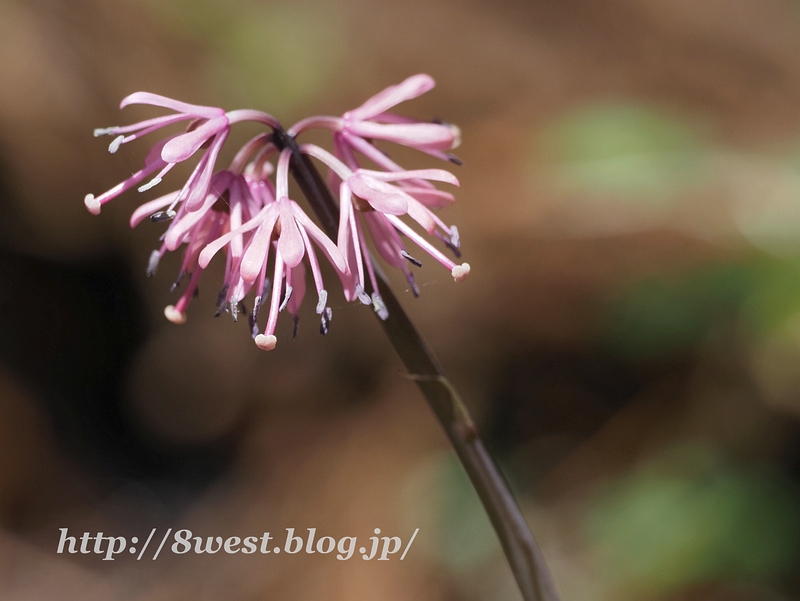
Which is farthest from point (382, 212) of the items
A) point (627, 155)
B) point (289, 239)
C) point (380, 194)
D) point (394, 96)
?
point (627, 155)

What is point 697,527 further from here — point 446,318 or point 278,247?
point 278,247

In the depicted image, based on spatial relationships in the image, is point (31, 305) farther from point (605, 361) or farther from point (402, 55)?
point (605, 361)

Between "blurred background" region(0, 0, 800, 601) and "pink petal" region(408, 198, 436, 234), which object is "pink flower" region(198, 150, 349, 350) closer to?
"pink petal" region(408, 198, 436, 234)

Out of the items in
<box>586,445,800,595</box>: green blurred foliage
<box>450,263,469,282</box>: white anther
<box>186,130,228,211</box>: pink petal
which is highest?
<box>186,130,228,211</box>: pink petal

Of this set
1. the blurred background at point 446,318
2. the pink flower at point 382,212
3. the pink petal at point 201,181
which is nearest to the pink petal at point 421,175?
the pink flower at point 382,212

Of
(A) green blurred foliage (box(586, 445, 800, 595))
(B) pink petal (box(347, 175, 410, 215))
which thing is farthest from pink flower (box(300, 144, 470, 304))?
(A) green blurred foliage (box(586, 445, 800, 595))

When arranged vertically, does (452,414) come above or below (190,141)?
below

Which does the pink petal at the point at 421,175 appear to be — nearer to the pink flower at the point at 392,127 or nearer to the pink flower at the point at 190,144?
the pink flower at the point at 392,127
